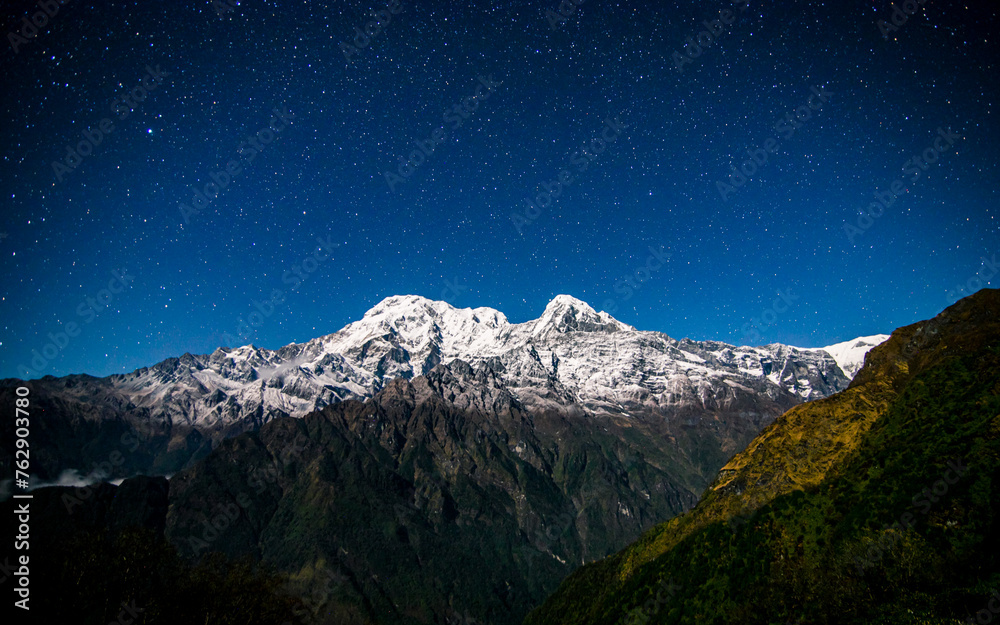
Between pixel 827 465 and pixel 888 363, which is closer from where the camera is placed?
pixel 827 465

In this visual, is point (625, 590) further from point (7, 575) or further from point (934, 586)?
point (7, 575)

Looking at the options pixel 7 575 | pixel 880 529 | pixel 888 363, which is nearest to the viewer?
pixel 7 575

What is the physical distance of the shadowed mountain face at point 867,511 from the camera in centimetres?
8381

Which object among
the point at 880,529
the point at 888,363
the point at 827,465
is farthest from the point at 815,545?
the point at 888,363

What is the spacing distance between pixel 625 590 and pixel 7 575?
6091 inches

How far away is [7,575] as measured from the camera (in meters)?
64.1

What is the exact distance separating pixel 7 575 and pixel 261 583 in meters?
31.6

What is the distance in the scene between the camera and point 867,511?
335 feet

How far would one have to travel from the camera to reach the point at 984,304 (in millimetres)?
128125

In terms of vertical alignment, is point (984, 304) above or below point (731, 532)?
above

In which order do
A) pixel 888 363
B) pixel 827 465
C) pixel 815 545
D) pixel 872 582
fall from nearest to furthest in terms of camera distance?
pixel 872 582 < pixel 815 545 < pixel 827 465 < pixel 888 363

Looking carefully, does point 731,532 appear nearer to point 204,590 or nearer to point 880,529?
point 880,529

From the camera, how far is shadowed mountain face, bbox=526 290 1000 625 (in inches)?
3300

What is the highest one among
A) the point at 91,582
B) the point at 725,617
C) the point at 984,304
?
the point at 984,304
